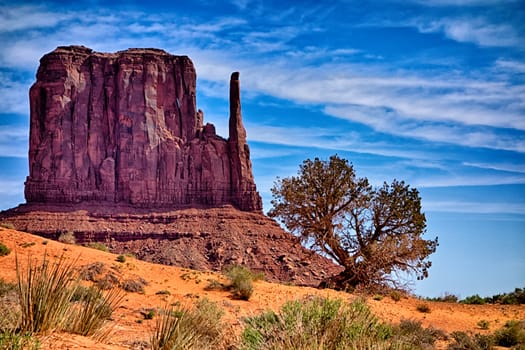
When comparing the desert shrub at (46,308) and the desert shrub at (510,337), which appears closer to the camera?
the desert shrub at (46,308)

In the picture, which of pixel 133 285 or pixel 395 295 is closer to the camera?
pixel 133 285

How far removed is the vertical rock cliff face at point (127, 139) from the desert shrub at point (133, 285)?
7317 cm

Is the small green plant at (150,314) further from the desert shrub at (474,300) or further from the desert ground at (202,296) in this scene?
the desert shrub at (474,300)

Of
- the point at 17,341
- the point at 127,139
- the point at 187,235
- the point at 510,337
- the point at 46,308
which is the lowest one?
the point at 510,337

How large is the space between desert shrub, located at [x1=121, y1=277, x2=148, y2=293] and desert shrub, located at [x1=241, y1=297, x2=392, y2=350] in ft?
43.6

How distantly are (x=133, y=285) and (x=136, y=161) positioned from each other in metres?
79.4

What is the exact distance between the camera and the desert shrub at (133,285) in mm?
22109

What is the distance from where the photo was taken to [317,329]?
837 cm

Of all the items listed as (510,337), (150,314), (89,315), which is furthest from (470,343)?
(89,315)

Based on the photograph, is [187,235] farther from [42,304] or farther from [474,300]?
[42,304]

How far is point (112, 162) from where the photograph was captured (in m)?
98.8

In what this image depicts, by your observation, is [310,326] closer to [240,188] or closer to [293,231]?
[293,231]

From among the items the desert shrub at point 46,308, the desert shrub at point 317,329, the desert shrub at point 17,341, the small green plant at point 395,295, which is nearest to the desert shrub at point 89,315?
the desert shrub at point 46,308

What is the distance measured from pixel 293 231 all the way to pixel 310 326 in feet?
68.5
